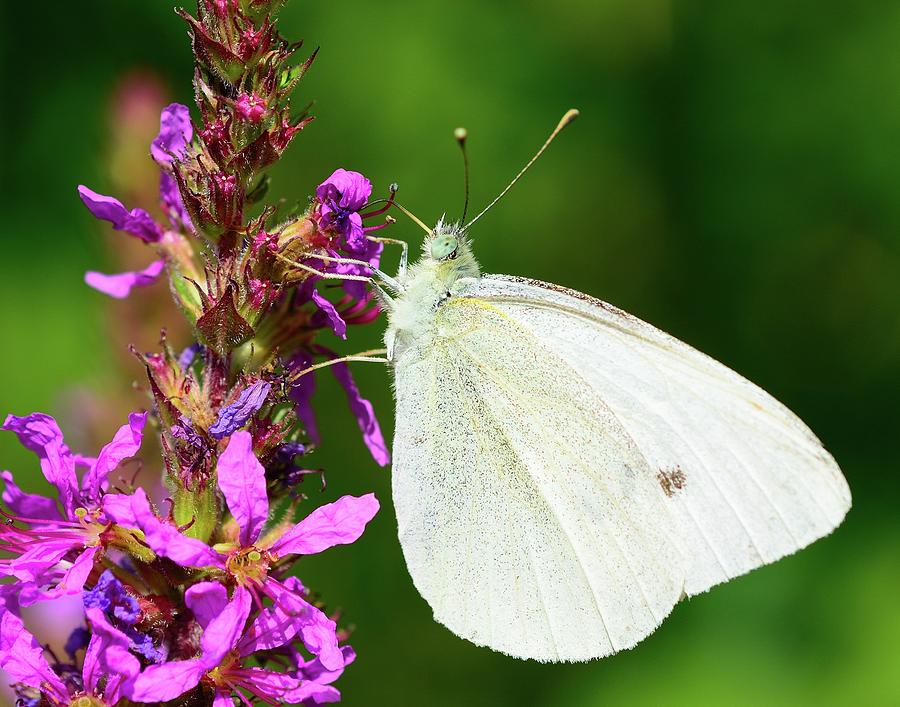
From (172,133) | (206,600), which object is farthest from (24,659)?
(172,133)

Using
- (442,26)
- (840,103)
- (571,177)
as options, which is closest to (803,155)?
(840,103)

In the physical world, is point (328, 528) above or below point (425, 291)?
below

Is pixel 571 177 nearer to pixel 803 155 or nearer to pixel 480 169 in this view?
pixel 480 169

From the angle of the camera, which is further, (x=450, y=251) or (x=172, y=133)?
(x=450, y=251)

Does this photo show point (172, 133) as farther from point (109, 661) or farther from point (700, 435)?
point (700, 435)

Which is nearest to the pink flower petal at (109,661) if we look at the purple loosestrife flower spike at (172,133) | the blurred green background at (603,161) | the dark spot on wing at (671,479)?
the purple loosestrife flower spike at (172,133)

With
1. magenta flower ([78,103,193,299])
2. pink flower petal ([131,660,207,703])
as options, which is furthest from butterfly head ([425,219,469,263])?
pink flower petal ([131,660,207,703])

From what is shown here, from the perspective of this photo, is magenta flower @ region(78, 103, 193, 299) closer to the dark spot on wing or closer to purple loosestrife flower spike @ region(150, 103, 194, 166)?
purple loosestrife flower spike @ region(150, 103, 194, 166)
